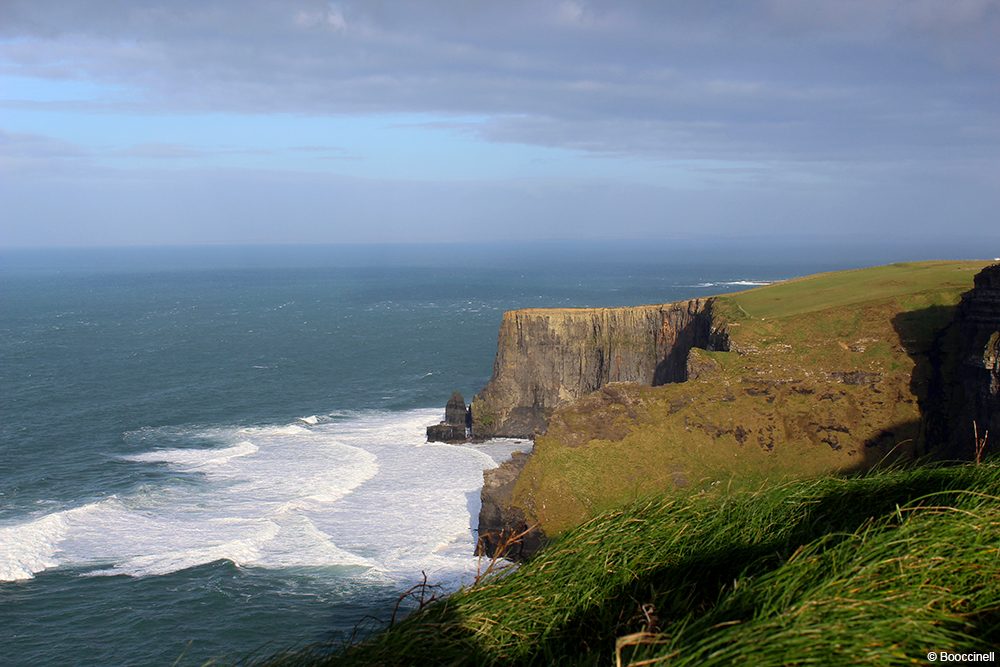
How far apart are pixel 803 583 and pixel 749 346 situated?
49488 millimetres

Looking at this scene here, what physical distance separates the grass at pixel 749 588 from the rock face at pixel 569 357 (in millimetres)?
60537

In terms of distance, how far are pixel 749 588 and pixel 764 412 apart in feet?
143

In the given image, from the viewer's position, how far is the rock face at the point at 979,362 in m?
41.1

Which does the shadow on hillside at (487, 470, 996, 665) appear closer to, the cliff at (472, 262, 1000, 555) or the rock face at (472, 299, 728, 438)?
the cliff at (472, 262, 1000, 555)

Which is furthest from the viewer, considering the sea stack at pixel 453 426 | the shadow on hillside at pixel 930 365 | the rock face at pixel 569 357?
the rock face at pixel 569 357

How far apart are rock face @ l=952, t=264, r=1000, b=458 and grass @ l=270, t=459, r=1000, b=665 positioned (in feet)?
113

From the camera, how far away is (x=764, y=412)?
4844 cm

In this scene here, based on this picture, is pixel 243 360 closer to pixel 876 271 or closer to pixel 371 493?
pixel 371 493

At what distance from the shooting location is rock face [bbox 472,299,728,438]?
71312 mm


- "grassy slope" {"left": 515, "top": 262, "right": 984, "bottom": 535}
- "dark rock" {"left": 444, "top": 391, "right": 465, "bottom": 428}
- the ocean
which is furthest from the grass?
"dark rock" {"left": 444, "top": 391, "right": 465, "bottom": 428}

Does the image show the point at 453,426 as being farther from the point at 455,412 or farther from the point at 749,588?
the point at 749,588

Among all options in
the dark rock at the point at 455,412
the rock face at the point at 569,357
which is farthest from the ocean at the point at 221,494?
the rock face at the point at 569,357

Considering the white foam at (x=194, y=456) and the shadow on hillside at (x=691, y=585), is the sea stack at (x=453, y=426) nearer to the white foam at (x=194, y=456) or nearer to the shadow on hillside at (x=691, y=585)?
the white foam at (x=194, y=456)

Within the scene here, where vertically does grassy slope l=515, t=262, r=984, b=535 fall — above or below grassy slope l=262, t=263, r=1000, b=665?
below
